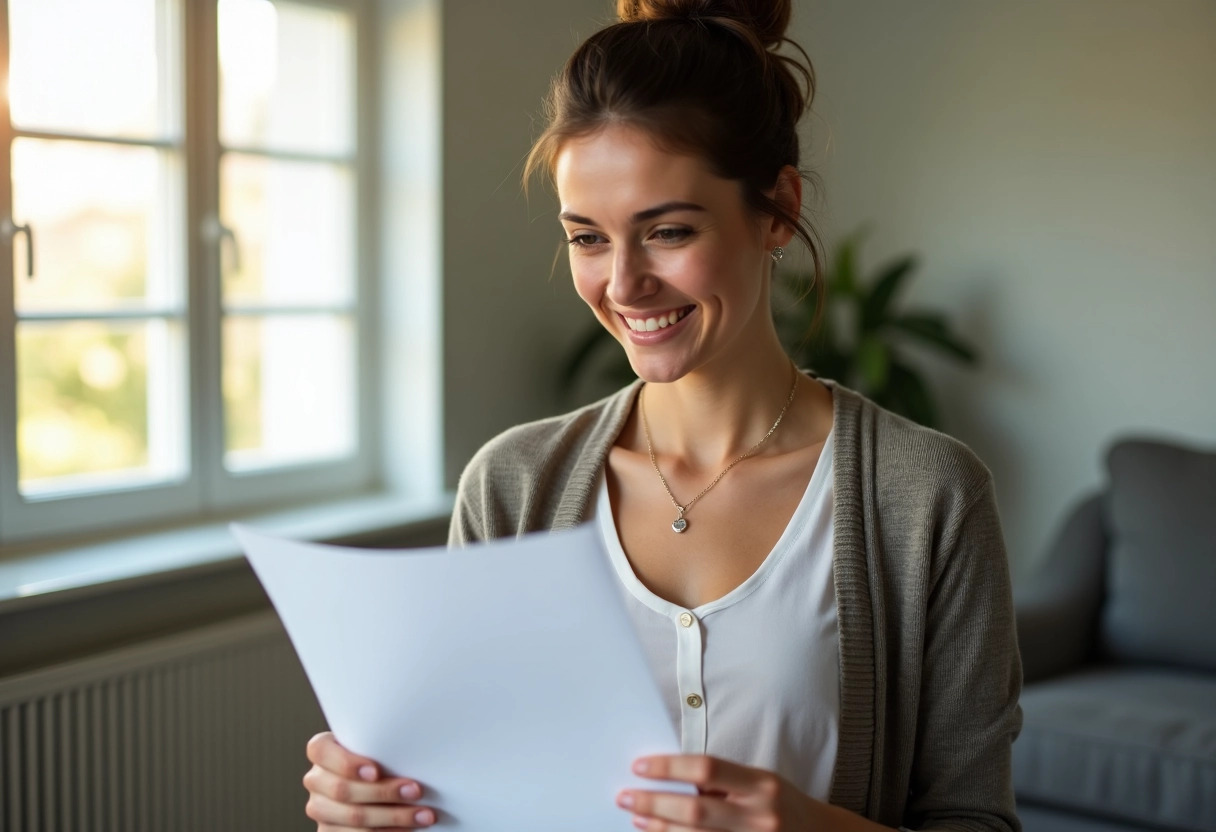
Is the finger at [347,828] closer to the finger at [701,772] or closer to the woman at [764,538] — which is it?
the woman at [764,538]

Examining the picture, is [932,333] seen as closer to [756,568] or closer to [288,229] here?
[288,229]

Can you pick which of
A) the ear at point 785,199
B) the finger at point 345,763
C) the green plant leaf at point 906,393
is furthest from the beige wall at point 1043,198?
the finger at point 345,763

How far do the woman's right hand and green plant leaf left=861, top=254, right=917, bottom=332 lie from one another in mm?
2508

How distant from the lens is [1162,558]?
2.81 m

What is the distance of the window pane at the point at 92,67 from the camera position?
7.59ft

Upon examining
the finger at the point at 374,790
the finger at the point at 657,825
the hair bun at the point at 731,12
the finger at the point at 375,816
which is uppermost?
the hair bun at the point at 731,12

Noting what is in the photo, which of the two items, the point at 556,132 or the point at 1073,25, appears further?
the point at 1073,25

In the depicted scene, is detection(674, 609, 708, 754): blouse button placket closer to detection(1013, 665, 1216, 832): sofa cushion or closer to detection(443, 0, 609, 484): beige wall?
detection(1013, 665, 1216, 832): sofa cushion

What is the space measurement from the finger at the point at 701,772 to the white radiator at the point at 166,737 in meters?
1.44

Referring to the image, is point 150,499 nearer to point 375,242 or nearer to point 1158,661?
point 375,242

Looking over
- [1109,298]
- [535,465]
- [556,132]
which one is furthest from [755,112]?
[1109,298]

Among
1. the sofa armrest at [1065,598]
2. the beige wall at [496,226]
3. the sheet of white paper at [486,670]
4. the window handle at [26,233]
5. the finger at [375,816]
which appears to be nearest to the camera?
the sheet of white paper at [486,670]

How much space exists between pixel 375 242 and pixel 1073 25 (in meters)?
1.96

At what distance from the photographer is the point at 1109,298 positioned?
334 cm
